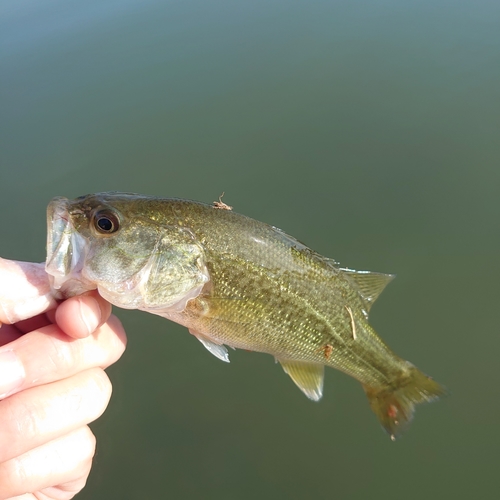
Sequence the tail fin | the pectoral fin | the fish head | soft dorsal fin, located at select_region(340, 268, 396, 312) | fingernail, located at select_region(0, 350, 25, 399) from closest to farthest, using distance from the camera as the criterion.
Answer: fingernail, located at select_region(0, 350, 25, 399), the fish head, the pectoral fin, soft dorsal fin, located at select_region(340, 268, 396, 312), the tail fin

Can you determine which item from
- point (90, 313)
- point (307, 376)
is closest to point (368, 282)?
point (307, 376)

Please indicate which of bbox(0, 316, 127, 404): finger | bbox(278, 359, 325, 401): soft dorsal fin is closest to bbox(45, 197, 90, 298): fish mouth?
bbox(0, 316, 127, 404): finger

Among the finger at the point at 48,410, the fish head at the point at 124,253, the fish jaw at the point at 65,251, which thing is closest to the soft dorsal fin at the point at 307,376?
the fish head at the point at 124,253

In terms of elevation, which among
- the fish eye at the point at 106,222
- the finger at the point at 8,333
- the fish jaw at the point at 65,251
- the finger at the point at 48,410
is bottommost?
the finger at the point at 48,410

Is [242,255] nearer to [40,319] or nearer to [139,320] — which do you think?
[40,319]

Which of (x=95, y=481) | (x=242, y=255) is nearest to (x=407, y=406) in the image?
(x=242, y=255)

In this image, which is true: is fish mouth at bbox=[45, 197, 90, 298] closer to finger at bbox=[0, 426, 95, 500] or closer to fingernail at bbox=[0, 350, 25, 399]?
fingernail at bbox=[0, 350, 25, 399]

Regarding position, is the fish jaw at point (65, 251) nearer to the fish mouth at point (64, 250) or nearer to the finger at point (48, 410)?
the fish mouth at point (64, 250)
